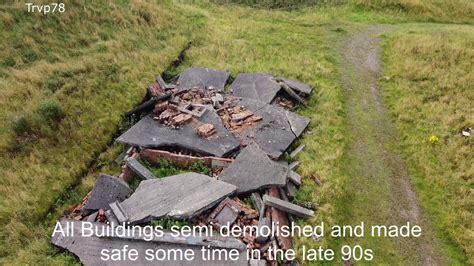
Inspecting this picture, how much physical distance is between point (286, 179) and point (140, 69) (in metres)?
7.77

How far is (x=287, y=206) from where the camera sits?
8.70 meters

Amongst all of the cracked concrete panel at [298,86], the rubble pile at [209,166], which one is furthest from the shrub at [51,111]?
the cracked concrete panel at [298,86]

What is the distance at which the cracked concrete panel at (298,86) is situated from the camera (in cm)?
1333

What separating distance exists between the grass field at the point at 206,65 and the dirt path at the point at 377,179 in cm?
28

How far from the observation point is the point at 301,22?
65.3 feet

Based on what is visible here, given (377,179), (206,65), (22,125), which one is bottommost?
(377,179)

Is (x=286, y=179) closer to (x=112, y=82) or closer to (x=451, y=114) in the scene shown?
(x=451, y=114)

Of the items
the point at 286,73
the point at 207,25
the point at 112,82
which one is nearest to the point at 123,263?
the point at 112,82

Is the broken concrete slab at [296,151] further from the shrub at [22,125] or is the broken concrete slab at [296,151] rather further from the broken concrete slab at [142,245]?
the shrub at [22,125]

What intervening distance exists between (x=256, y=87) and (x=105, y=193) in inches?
258

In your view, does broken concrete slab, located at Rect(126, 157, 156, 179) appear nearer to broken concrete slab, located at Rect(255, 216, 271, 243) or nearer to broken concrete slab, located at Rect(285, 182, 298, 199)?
broken concrete slab, located at Rect(255, 216, 271, 243)

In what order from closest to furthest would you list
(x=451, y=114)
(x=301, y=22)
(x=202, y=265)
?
(x=202, y=265) < (x=451, y=114) < (x=301, y=22)

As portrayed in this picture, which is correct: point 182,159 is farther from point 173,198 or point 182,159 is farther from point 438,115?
point 438,115

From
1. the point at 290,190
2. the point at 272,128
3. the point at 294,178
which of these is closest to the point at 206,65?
the point at 272,128
